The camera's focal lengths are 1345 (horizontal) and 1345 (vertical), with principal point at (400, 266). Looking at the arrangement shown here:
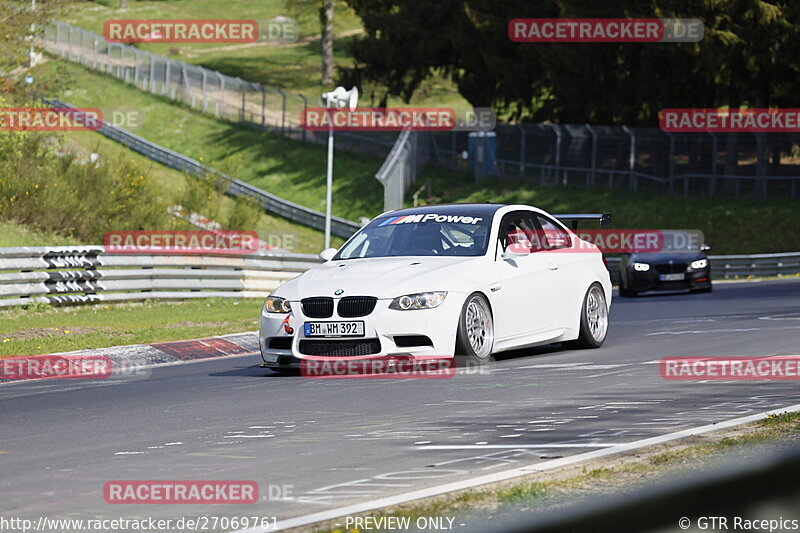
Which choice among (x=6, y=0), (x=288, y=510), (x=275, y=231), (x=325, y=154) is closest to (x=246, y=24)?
(x=325, y=154)

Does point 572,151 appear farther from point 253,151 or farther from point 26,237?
point 26,237

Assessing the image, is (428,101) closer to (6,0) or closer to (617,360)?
(6,0)

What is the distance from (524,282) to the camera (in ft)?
43.4

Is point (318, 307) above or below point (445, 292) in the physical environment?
below

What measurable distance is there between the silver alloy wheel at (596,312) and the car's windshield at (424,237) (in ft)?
5.55

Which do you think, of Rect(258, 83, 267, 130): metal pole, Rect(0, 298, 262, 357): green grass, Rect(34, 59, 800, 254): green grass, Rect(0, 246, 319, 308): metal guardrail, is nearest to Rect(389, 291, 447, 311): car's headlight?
Rect(0, 298, 262, 357): green grass

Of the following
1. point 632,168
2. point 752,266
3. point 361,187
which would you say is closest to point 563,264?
point 752,266

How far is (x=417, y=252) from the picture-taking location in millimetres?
13148

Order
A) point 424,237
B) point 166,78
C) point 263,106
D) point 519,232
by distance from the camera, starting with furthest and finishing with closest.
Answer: point 166,78 → point 263,106 → point 519,232 → point 424,237

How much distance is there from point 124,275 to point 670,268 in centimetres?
1133

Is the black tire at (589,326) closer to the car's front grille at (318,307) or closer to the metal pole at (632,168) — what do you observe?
the car's front grille at (318,307)

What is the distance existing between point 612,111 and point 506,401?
1684 inches

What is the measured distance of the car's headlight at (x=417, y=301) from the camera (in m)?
11.8

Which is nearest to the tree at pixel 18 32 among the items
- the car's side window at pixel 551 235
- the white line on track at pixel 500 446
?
the car's side window at pixel 551 235
